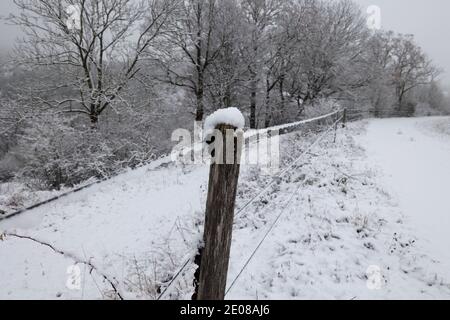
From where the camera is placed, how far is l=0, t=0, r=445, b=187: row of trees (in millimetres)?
12250

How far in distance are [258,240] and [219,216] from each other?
8.98 feet

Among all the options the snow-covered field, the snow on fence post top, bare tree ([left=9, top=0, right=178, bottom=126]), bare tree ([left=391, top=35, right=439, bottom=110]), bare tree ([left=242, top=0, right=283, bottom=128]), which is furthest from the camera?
bare tree ([left=391, top=35, right=439, bottom=110])

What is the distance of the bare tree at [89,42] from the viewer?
11945 millimetres

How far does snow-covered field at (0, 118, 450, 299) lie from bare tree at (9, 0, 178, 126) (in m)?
6.76

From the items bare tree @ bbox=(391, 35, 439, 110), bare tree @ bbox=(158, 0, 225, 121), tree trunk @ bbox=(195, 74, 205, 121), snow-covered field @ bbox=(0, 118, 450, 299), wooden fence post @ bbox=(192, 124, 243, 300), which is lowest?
snow-covered field @ bbox=(0, 118, 450, 299)

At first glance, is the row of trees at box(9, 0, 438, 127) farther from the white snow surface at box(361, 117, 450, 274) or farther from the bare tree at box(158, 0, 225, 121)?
the white snow surface at box(361, 117, 450, 274)

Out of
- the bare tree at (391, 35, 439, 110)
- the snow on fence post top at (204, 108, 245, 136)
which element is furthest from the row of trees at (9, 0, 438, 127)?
the bare tree at (391, 35, 439, 110)

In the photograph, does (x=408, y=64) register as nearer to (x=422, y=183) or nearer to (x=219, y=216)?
(x=422, y=183)

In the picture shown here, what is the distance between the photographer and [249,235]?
5027 mm

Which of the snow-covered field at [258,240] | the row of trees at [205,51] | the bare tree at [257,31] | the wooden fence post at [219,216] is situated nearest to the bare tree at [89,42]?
the row of trees at [205,51]

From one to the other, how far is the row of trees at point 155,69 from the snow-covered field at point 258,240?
578 cm

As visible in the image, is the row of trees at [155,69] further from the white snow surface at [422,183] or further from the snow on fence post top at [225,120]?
the snow on fence post top at [225,120]
